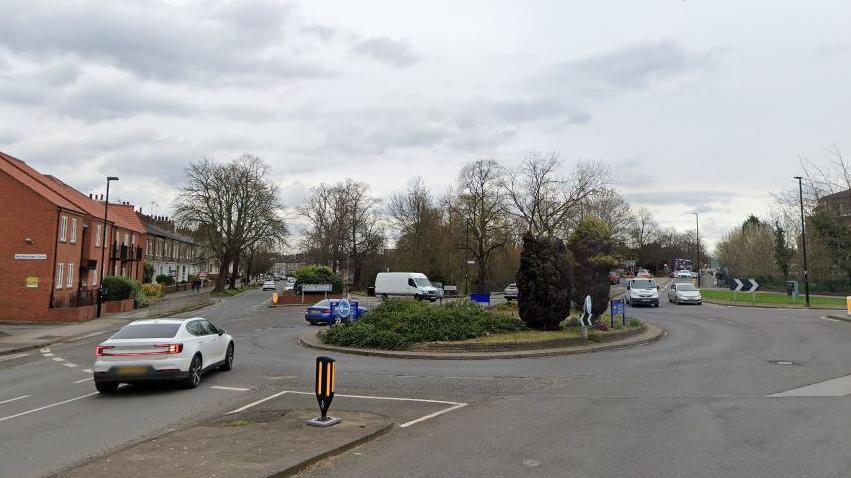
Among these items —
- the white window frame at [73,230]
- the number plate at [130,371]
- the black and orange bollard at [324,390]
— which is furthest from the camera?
the white window frame at [73,230]

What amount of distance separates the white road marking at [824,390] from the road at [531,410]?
→ 0.07m

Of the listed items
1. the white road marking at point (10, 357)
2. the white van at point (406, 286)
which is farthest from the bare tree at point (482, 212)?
the white road marking at point (10, 357)

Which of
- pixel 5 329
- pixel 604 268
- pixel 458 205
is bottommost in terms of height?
pixel 5 329

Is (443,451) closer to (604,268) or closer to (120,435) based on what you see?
(120,435)

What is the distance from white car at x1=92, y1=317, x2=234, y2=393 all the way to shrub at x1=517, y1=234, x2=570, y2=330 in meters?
10.8

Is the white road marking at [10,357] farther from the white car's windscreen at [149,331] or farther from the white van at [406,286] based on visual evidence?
the white van at [406,286]

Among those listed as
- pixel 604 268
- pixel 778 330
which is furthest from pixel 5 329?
pixel 778 330

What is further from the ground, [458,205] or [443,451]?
[458,205]

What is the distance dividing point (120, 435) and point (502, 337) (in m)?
12.0

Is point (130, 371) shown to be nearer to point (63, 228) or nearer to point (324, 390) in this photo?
point (324, 390)

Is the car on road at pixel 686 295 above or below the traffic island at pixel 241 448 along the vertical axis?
above

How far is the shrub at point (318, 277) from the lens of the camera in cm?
5178

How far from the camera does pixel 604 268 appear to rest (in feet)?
69.9

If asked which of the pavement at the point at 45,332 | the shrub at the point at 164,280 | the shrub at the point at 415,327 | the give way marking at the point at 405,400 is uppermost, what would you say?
the shrub at the point at 164,280
